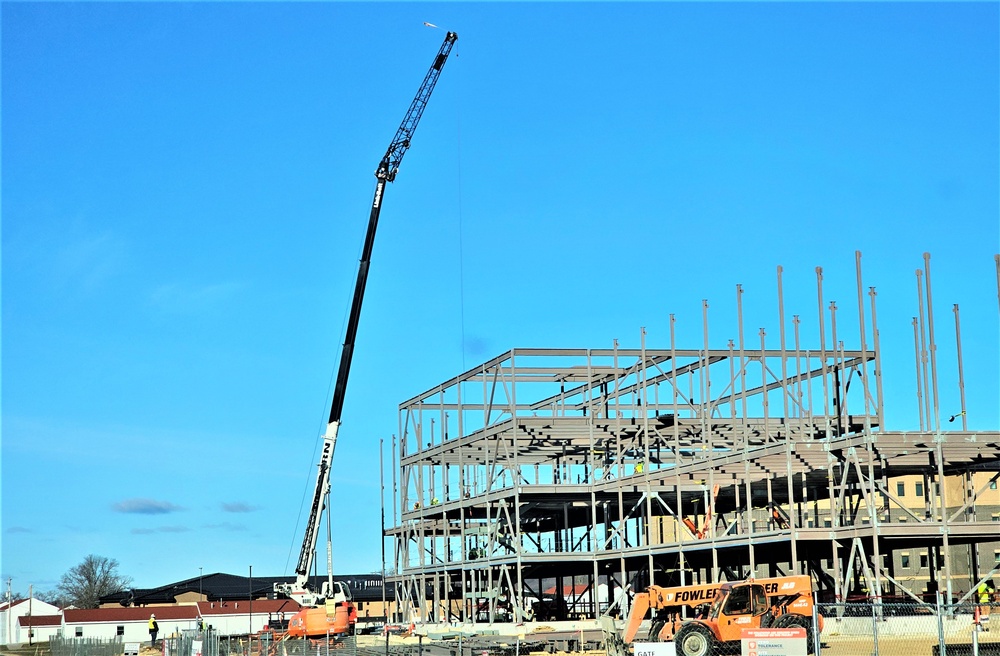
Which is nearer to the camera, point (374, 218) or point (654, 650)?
point (654, 650)

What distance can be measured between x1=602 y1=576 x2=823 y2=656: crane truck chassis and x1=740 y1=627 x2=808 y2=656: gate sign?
8279 mm

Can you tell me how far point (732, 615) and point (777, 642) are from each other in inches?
394

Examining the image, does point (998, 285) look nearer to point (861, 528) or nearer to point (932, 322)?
point (932, 322)

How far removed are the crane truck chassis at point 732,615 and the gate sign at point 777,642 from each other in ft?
27.2

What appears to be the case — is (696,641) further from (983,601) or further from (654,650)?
(983,601)

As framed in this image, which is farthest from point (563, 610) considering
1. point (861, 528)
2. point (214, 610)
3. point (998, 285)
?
point (214, 610)

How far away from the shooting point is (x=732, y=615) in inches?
1266

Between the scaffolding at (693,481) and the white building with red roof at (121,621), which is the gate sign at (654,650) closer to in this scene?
the scaffolding at (693,481)

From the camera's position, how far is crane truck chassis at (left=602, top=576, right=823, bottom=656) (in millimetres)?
31234

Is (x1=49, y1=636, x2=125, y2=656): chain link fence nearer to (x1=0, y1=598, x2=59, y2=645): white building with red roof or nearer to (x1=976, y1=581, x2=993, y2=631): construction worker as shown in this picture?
(x1=976, y1=581, x2=993, y2=631): construction worker

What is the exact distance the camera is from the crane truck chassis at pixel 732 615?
31.2m

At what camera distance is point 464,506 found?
62.5m

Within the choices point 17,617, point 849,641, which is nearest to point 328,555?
point 849,641

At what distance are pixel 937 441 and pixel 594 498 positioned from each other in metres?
20.4
